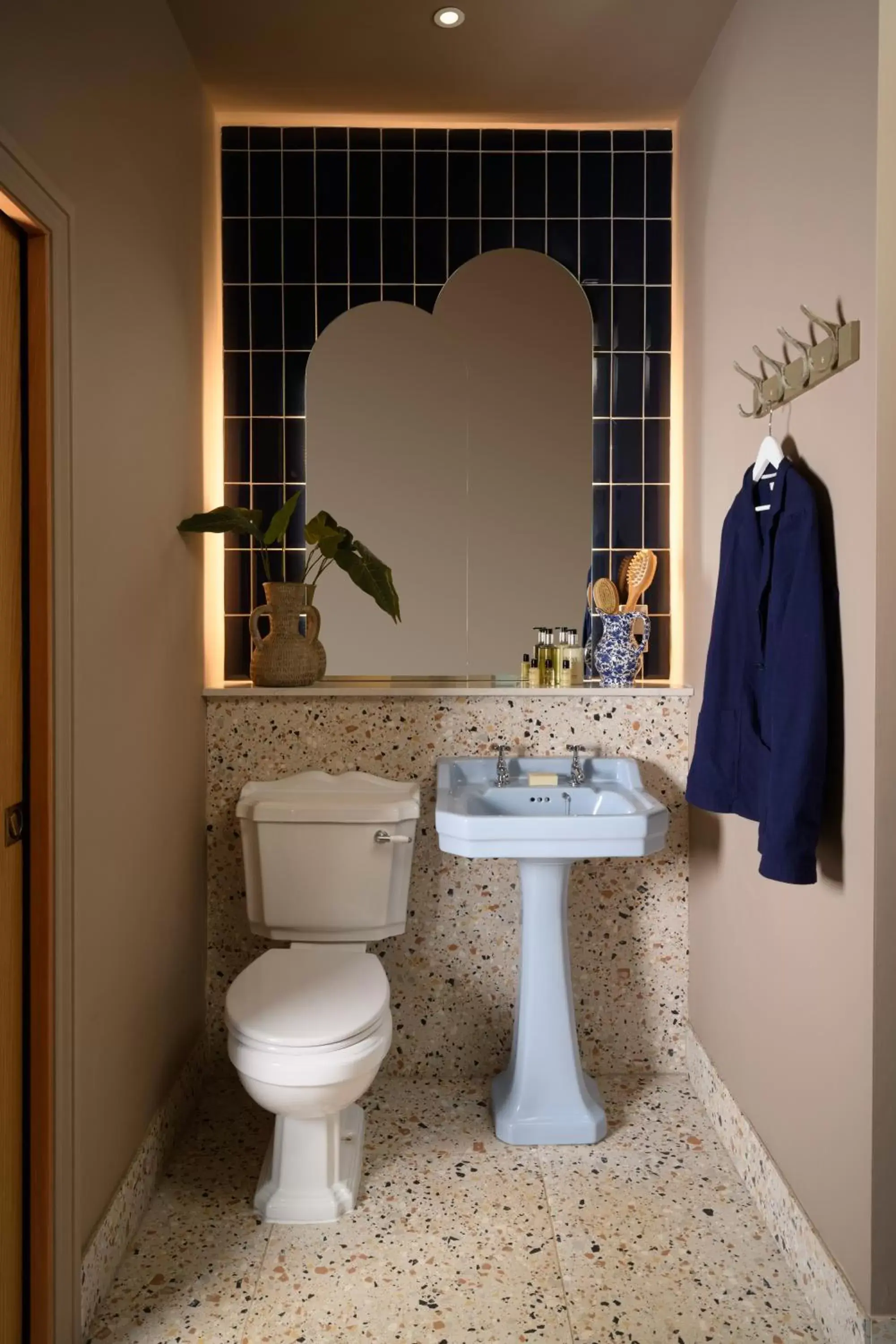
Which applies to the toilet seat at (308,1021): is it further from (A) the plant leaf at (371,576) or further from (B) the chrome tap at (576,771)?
(A) the plant leaf at (371,576)

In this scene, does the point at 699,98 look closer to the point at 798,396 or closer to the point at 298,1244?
the point at 798,396

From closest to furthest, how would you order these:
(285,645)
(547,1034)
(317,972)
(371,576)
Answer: (317,972) < (547,1034) < (371,576) < (285,645)

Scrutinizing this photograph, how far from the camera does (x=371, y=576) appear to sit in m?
2.61

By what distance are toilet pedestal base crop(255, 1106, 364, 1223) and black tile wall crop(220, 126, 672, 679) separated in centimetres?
147

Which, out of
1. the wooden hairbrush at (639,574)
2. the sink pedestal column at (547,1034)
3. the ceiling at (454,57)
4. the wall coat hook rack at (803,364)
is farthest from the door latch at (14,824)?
the ceiling at (454,57)

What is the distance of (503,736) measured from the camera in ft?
9.15

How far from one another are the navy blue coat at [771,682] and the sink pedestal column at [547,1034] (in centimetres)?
47

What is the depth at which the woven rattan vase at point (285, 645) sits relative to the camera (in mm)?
2762

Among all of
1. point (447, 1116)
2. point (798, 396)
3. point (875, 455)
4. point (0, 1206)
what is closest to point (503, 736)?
point (447, 1116)

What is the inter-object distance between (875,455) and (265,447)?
6.04 feet

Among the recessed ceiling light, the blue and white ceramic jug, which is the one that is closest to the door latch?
the blue and white ceramic jug

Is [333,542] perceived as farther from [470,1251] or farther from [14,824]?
[470,1251]

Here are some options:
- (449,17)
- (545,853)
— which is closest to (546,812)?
(545,853)

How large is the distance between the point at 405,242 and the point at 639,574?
1.19 metres
